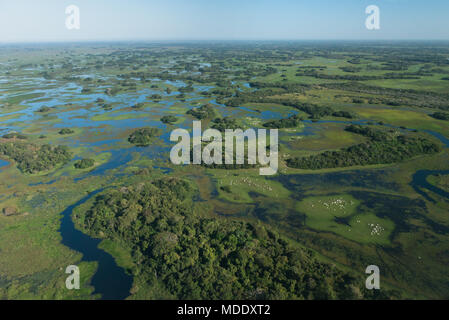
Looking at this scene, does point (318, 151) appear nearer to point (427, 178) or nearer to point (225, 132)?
point (427, 178)

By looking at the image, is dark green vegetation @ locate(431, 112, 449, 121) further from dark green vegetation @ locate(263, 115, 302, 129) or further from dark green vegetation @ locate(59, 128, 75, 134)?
dark green vegetation @ locate(59, 128, 75, 134)

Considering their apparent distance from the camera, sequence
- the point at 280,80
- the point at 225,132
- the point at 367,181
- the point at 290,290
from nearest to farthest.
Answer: the point at 290,290, the point at 367,181, the point at 225,132, the point at 280,80

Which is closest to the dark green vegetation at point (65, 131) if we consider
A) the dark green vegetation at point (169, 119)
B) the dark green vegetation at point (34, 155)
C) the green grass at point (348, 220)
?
the dark green vegetation at point (34, 155)

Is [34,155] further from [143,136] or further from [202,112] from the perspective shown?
[202,112]

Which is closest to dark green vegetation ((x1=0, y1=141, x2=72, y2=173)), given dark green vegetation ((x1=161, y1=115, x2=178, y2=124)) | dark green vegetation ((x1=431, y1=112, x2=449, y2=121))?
dark green vegetation ((x1=161, y1=115, x2=178, y2=124))
